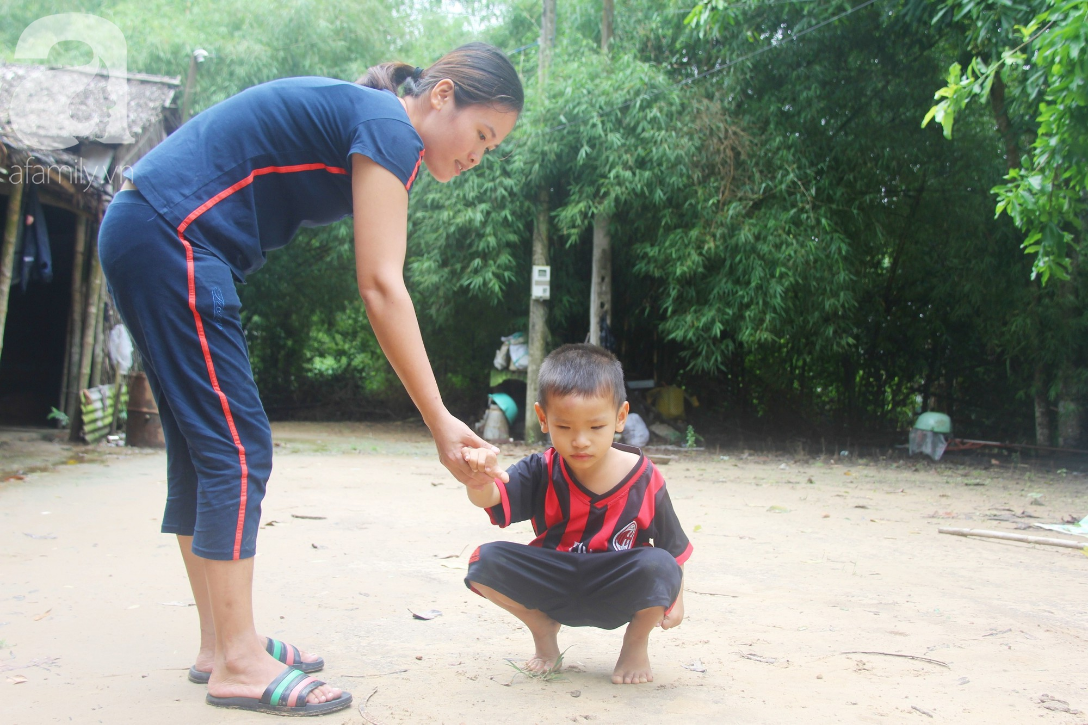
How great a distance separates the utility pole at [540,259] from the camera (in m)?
9.89

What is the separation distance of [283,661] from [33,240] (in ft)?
22.9

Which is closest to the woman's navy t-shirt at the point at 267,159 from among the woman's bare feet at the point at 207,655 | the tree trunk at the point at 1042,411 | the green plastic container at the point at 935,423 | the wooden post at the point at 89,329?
the woman's bare feet at the point at 207,655

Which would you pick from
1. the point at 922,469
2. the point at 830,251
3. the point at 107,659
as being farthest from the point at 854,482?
the point at 107,659

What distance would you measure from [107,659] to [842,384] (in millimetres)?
10317

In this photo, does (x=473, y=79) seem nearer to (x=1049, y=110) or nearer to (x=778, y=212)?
(x=1049, y=110)

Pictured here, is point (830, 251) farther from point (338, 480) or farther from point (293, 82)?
point (293, 82)

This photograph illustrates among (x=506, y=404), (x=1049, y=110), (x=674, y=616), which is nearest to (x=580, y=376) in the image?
(x=674, y=616)

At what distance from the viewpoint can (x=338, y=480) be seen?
19.7 ft

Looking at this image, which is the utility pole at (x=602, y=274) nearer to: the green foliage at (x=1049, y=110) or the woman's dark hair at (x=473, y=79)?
the green foliage at (x=1049, y=110)

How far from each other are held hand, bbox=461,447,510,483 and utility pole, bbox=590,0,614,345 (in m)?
8.04

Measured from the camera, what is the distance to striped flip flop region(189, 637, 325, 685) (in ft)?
6.62

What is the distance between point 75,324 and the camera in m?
8.50

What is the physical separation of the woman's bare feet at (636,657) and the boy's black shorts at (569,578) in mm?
39

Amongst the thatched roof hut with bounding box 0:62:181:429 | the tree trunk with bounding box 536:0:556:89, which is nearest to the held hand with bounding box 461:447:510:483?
the thatched roof hut with bounding box 0:62:181:429
